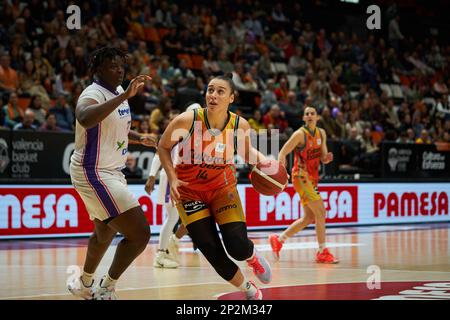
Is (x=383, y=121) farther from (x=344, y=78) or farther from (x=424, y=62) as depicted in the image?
(x=424, y=62)

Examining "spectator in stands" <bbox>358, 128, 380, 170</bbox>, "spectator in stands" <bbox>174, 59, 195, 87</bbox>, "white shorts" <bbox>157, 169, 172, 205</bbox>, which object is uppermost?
"spectator in stands" <bbox>174, 59, 195, 87</bbox>

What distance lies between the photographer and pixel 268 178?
21.5 feet

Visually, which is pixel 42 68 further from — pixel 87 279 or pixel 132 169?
pixel 87 279

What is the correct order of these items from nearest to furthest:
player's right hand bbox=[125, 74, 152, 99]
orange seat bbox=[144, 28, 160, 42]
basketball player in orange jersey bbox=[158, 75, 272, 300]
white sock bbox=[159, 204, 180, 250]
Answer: player's right hand bbox=[125, 74, 152, 99]
basketball player in orange jersey bbox=[158, 75, 272, 300]
white sock bbox=[159, 204, 180, 250]
orange seat bbox=[144, 28, 160, 42]

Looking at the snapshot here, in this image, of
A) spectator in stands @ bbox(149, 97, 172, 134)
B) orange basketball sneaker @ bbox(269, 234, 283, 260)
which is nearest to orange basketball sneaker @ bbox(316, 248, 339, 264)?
orange basketball sneaker @ bbox(269, 234, 283, 260)

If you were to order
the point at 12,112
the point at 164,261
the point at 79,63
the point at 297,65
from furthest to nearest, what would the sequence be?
the point at 297,65 → the point at 79,63 → the point at 12,112 → the point at 164,261

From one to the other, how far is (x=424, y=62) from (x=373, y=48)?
8.08 ft

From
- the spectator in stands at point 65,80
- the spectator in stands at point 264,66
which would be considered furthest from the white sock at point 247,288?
the spectator in stands at point 264,66

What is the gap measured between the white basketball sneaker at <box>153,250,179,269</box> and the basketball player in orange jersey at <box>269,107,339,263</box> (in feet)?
5.32

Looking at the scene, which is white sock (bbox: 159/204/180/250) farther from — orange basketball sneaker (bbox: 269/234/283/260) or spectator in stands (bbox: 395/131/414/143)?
spectator in stands (bbox: 395/131/414/143)

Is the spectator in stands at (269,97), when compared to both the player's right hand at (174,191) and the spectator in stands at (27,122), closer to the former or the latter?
the spectator in stands at (27,122)

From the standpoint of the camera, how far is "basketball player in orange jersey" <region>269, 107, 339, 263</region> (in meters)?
10.4

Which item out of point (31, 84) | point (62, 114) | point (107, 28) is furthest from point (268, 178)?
point (107, 28)

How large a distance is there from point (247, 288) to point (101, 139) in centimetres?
168
